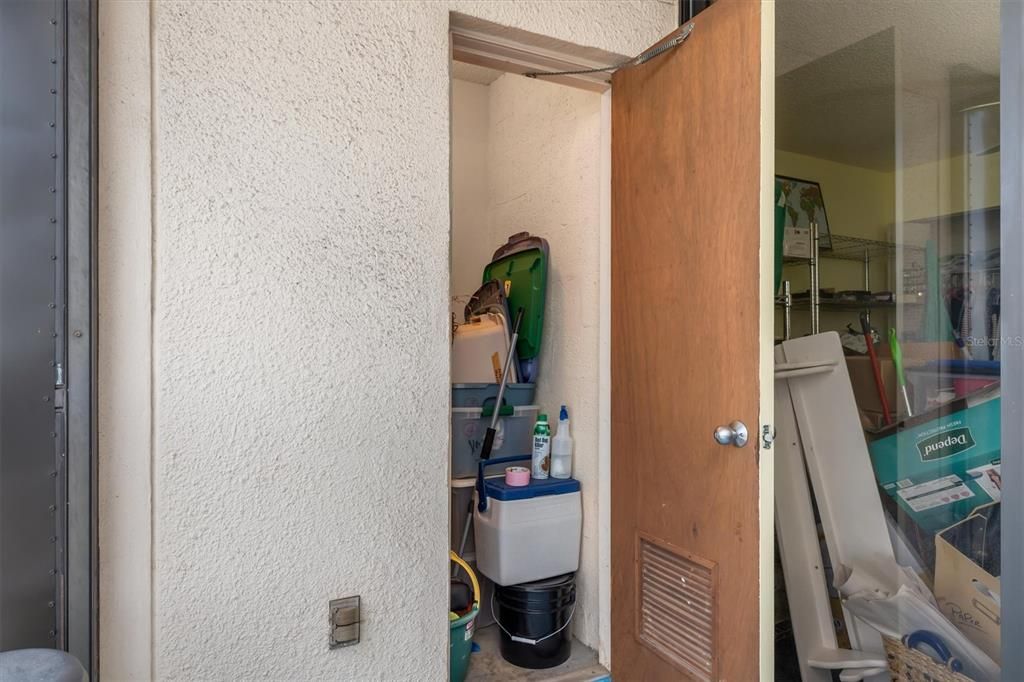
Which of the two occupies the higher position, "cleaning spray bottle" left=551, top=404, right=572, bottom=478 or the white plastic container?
the white plastic container

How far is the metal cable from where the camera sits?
5.29 ft

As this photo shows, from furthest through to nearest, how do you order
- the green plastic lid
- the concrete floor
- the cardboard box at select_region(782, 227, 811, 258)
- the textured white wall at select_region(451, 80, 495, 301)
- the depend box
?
the textured white wall at select_region(451, 80, 495, 301) → the cardboard box at select_region(782, 227, 811, 258) → the green plastic lid → the concrete floor → the depend box

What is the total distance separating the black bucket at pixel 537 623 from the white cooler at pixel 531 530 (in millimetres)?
50

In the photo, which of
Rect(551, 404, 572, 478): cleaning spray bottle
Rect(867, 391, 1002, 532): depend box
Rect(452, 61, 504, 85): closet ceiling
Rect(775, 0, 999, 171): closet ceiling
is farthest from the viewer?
Rect(452, 61, 504, 85): closet ceiling

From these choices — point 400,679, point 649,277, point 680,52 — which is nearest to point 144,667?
point 400,679

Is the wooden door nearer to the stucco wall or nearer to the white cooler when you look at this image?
the white cooler

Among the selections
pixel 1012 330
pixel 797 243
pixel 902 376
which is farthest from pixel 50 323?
pixel 797 243

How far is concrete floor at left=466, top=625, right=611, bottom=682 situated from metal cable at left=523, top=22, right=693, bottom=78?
203 centimetres

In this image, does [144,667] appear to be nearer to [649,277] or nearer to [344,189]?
[344,189]

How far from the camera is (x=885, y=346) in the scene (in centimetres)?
203

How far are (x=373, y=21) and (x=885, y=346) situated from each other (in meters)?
1.98

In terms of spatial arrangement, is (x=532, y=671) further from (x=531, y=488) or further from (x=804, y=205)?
(x=804, y=205)

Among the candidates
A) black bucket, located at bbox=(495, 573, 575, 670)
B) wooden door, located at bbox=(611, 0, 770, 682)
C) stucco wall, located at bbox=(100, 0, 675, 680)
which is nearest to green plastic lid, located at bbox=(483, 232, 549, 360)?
wooden door, located at bbox=(611, 0, 770, 682)

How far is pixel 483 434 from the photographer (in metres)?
2.34
